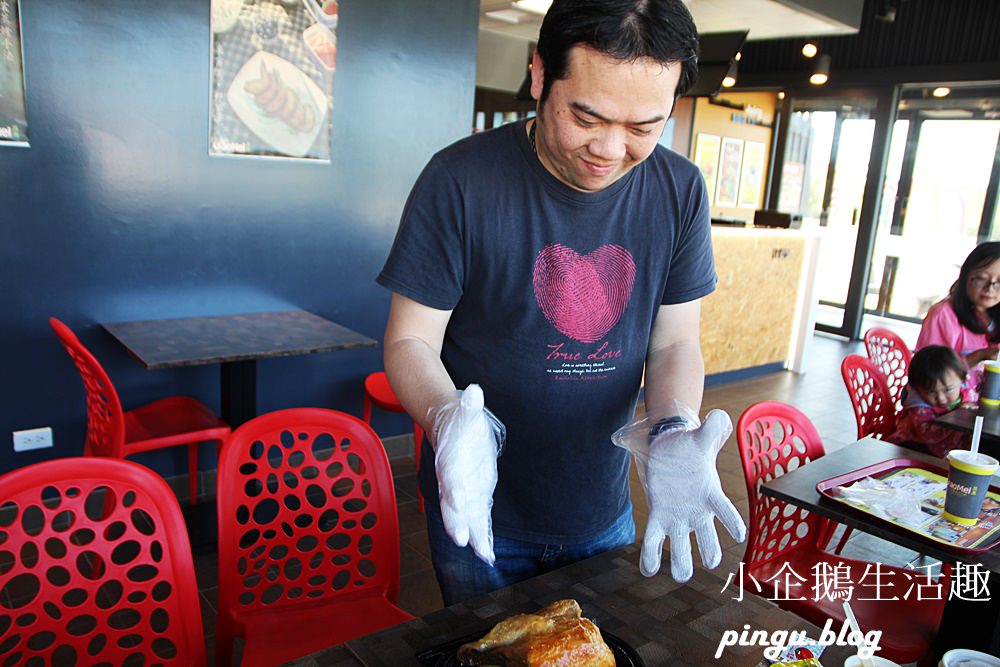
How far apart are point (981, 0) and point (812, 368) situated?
11.6 feet

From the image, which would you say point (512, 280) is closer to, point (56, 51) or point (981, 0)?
point (56, 51)

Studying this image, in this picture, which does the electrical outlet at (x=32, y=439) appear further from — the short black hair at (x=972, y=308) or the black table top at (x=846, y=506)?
the short black hair at (x=972, y=308)

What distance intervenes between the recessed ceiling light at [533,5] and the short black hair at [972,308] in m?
3.34

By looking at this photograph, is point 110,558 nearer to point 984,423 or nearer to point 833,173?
point 984,423

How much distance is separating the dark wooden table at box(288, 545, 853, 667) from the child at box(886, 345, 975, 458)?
2039 millimetres

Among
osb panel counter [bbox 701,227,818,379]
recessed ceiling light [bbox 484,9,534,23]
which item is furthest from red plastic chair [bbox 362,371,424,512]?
recessed ceiling light [bbox 484,9,534,23]

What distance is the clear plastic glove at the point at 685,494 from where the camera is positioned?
1114 mm

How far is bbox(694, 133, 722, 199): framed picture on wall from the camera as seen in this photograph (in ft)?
27.5

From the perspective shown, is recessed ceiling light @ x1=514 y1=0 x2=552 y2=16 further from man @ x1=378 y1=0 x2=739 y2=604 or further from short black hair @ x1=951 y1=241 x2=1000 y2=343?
man @ x1=378 y1=0 x2=739 y2=604

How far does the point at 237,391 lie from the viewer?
2838 millimetres

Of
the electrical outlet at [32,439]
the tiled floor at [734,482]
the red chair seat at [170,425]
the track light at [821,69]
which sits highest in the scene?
the track light at [821,69]

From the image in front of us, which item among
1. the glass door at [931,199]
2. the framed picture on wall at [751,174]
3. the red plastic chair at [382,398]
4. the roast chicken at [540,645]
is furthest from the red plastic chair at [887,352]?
the framed picture on wall at [751,174]

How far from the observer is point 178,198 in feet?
10.2

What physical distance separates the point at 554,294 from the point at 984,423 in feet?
6.61
